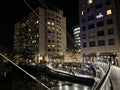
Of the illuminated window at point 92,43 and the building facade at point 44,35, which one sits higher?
the building facade at point 44,35

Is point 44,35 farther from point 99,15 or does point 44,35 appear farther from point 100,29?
point 100,29

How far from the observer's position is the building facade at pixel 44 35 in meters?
89.5

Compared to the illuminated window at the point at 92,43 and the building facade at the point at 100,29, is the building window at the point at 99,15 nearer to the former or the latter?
the building facade at the point at 100,29

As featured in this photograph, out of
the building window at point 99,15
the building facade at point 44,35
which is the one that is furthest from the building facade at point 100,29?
the building facade at point 44,35

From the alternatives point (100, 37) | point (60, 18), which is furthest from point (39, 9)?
point (100, 37)

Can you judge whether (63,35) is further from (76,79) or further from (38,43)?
(76,79)

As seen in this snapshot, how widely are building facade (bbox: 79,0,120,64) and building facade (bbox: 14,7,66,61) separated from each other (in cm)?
Result: 3127

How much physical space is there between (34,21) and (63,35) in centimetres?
2287

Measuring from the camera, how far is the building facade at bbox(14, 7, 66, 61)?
8950 centimetres

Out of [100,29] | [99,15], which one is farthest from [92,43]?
[99,15]

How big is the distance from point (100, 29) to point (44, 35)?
47.6 metres

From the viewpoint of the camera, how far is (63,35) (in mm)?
105812

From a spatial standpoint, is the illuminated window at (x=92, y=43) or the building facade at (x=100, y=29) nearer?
the building facade at (x=100, y=29)

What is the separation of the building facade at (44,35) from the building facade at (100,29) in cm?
3127
